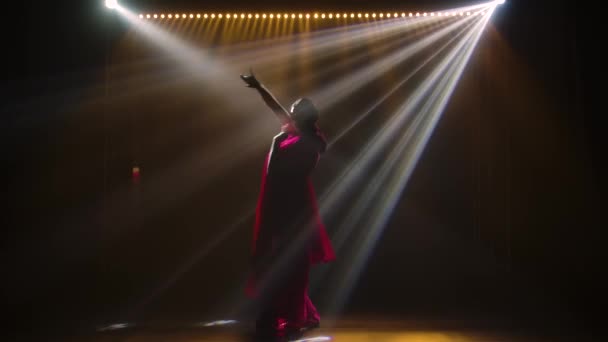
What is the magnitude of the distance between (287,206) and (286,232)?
0.62ft

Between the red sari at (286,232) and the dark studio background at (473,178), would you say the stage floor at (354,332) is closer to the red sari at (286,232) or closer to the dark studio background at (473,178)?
the red sari at (286,232)

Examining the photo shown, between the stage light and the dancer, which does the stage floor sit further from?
the stage light

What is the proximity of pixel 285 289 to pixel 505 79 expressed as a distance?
12.7 ft

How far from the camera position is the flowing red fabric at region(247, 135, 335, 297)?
3084mm

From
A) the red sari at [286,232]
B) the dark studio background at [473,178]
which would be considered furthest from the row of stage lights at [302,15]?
the red sari at [286,232]

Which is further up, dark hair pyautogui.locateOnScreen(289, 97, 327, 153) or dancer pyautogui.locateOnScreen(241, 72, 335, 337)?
dark hair pyautogui.locateOnScreen(289, 97, 327, 153)

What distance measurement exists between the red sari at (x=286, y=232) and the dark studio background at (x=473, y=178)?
165cm

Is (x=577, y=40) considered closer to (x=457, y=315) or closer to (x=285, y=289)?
(x=457, y=315)

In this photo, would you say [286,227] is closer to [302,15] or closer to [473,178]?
[302,15]

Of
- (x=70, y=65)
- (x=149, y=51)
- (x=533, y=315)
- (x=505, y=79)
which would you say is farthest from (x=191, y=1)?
(x=533, y=315)

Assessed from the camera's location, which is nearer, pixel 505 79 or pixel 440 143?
pixel 505 79

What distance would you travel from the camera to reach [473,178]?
562 cm

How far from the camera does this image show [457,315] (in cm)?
425

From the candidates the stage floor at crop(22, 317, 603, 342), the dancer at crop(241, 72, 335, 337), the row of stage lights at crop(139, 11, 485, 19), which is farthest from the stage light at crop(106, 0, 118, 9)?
the stage floor at crop(22, 317, 603, 342)
